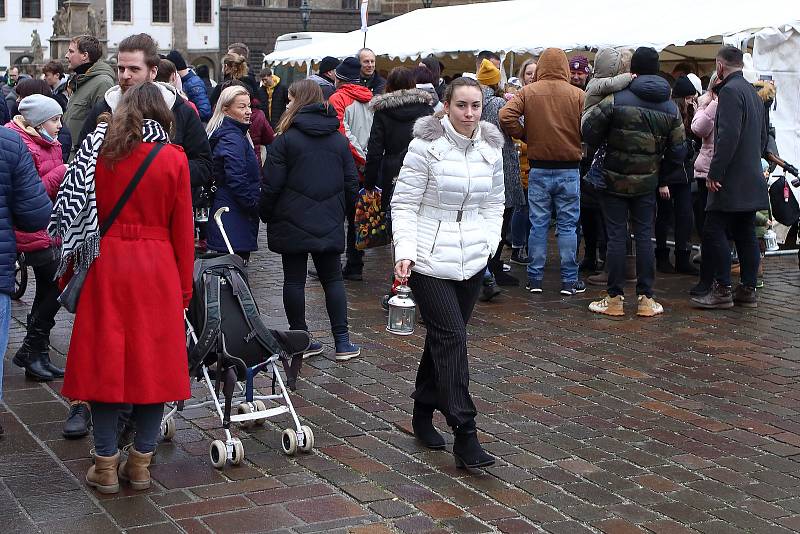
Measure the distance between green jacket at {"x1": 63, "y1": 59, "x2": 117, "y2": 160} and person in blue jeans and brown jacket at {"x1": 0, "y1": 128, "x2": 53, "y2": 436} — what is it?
2929mm

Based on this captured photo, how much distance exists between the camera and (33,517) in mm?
4980

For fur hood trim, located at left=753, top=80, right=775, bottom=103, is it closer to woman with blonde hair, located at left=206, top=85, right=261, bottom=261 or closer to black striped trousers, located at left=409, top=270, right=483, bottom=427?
woman with blonde hair, located at left=206, top=85, right=261, bottom=261

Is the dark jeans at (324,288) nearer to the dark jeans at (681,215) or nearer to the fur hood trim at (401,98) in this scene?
the fur hood trim at (401,98)

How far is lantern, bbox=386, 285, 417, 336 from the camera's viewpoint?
6359mm

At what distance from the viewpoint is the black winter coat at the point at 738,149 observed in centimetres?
941

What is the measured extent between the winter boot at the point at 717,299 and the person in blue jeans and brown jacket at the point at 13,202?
18.6 ft

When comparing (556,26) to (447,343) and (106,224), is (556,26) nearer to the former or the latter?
(447,343)

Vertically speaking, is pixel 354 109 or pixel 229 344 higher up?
pixel 354 109

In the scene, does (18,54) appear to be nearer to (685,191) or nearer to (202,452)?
(685,191)

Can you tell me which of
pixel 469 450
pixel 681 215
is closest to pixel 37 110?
pixel 469 450

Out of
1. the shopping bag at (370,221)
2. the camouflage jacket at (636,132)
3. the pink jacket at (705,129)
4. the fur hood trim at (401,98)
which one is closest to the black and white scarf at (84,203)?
the fur hood trim at (401,98)

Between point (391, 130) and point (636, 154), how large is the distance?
6.12ft

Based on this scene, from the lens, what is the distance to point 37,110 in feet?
22.6

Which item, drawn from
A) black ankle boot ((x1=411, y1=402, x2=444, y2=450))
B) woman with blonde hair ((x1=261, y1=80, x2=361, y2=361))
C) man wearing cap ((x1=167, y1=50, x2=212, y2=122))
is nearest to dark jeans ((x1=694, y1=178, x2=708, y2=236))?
woman with blonde hair ((x1=261, y1=80, x2=361, y2=361))
